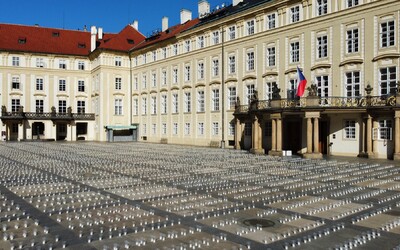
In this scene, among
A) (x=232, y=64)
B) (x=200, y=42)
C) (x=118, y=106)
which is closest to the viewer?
(x=232, y=64)

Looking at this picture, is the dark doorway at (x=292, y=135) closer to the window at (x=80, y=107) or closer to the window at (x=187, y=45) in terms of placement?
the window at (x=187, y=45)

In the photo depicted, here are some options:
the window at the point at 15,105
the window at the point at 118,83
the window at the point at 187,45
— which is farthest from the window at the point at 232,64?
the window at the point at 15,105

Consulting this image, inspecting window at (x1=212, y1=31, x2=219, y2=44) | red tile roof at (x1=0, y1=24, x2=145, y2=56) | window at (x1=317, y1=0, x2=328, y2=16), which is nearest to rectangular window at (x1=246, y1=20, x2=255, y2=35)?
window at (x1=212, y1=31, x2=219, y2=44)

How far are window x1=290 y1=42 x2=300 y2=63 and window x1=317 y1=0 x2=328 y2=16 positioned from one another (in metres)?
3.06

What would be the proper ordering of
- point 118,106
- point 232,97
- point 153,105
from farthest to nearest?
point 118,106 → point 153,105 → point 232,97

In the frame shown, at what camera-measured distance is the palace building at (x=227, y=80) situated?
2658 centimetres

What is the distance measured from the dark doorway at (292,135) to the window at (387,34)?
8642 millimetres

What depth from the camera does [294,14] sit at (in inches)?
1278

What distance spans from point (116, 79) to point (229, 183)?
138 ft

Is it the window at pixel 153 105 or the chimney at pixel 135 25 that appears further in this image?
the chimney at pixel 135 25

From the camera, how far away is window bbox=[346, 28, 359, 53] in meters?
27.9

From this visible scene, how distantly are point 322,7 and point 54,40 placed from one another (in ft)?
141

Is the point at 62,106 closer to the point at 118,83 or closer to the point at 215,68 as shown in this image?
the point at 118,83

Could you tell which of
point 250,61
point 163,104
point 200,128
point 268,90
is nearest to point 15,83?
point 163,104
